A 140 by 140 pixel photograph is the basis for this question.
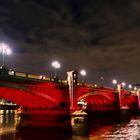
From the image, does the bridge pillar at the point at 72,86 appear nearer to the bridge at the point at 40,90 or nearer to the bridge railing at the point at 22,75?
the bridge at the point at 40,90

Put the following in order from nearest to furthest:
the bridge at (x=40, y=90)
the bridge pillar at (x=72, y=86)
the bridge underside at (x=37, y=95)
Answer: the bridge at (x=40, y=90)
the bridge underside at (x=37, y=95)
the bridge pillar at (x=72, y=86)

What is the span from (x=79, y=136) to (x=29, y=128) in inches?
577

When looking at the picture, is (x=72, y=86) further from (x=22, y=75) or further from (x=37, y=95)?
(x=22, y=75)

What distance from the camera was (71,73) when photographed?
1930 inches

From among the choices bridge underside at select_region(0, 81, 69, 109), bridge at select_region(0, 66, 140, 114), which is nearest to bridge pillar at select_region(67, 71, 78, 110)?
bridge at select_region(0, 66, 140, 114)

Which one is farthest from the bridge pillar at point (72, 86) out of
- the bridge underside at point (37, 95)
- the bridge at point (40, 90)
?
the bridge underside at point (37, 95)

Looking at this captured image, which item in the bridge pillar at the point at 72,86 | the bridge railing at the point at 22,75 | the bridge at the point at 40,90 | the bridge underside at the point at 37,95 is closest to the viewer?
the bridge railing at the point at 22,75

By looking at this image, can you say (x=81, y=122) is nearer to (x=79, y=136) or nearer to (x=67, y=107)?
(x=79, y=136)

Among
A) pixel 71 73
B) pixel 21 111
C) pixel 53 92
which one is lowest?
pixel 21 111

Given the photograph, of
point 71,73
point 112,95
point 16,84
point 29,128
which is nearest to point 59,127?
point 29,128

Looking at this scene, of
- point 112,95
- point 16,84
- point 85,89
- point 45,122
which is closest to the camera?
point 16,84

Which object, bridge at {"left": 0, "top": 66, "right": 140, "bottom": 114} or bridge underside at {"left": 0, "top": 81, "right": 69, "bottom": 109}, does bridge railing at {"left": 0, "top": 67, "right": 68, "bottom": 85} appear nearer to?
bridge at {"left": 0, "top": 66, "right": 140, "bottom": 114}

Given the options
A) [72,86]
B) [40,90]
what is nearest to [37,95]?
[40,90]

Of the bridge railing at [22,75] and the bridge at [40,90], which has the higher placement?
the bridge railing at [22,75]
